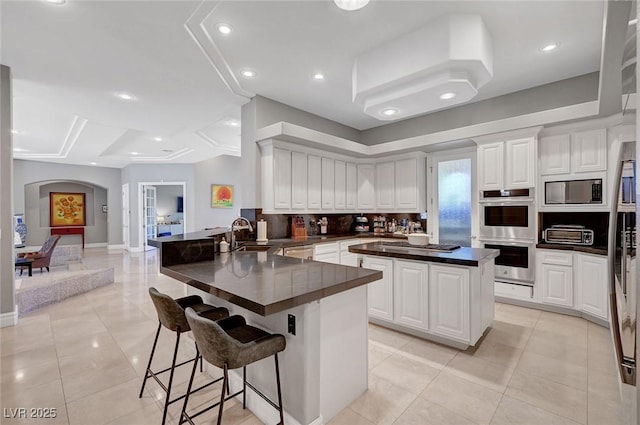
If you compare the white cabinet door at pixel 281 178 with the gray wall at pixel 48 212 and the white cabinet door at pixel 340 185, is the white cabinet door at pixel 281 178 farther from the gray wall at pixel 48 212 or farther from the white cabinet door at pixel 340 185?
the gray wall at pixel 48 212

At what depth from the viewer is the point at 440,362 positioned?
8.48ft

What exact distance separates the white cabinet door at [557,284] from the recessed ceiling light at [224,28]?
4516mm

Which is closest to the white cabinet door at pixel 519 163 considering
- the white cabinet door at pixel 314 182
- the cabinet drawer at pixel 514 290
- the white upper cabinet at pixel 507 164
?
the white upper cabinet at pixel 507 164

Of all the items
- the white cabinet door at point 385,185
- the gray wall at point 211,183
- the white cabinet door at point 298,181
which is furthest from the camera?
the gray wall at point 211,183

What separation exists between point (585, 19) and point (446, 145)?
7.06 ft

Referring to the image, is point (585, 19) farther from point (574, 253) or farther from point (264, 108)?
point (264, 108)

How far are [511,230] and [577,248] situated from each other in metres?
0.70

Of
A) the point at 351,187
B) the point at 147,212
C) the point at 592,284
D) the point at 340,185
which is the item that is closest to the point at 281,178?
the point at 340,185

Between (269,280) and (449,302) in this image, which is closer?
(269,280)

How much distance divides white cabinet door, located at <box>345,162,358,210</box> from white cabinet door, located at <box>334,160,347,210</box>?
0.28 feet

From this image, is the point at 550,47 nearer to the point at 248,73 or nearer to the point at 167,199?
the point at 248,73

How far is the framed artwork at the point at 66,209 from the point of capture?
1012 centimetres

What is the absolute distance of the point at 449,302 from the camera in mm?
2764

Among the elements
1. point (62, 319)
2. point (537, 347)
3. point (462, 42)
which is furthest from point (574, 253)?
point (62, 319)
